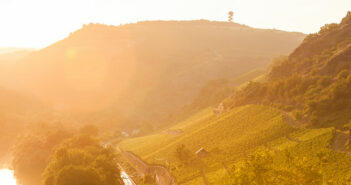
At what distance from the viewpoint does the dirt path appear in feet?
198

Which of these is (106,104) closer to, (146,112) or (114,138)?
(146,112)

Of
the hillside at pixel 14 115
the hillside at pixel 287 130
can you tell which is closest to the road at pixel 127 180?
the hillside at pixel 287 130

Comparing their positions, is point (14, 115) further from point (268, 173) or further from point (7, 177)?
point (268, 173)

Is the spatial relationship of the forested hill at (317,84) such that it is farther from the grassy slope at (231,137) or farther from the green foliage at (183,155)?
the green foliage at (183,155)

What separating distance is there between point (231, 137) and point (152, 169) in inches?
961

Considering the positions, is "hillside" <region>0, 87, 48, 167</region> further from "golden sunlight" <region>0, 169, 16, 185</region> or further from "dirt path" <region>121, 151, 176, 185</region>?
"dirt path" <region>121, 151, 176, 185</region>

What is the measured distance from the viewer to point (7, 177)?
285 ft

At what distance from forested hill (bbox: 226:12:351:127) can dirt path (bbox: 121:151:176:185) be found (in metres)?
33.1

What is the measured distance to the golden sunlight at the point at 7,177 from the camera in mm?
82062

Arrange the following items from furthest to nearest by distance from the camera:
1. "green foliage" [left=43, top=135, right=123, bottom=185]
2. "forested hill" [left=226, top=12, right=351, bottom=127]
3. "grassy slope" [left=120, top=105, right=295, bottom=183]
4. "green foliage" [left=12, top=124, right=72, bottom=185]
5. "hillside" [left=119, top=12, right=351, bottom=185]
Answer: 1. "green foliage" [left=12, top=124, right=72, bottom=185]
2. "grassy slope" [left=120, top=105, right=295, bottom=183]
3. "forested hill" [left=226, top=12, right=351, bottom=127]
4. "green foliage" [left=43, top=135, right=123, bottom=185]
5. "hillside" [left=119, top=12, right=351, bottom=185]

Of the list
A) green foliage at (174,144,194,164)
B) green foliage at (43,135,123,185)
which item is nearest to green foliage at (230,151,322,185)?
green foliage at (174,144,194,164)

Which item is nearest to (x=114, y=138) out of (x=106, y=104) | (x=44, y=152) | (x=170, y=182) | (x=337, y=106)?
(x=44, y=152)

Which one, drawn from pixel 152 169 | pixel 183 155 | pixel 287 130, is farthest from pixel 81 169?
pixel 287 130

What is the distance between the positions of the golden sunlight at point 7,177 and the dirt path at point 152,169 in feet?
128
